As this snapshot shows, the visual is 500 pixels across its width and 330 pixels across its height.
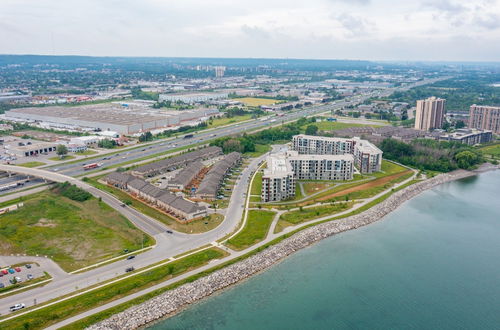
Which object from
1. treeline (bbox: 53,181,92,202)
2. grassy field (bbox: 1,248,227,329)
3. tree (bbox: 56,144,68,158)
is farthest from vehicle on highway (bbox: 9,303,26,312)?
tree (bbox: 56,144,68,158)

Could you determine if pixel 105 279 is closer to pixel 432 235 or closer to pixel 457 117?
pixel 432 235

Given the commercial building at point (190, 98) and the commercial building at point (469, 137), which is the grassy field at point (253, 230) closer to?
the commercial building at point (469, 137)

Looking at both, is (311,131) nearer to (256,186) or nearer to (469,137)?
(469,137)

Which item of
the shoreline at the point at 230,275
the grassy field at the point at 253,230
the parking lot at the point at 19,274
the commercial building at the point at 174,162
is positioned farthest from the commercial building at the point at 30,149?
the shoreline at the point at 230,275

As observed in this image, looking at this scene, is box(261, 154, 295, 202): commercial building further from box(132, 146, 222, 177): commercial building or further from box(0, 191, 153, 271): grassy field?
box(132, 146, 222, 177): commercial building

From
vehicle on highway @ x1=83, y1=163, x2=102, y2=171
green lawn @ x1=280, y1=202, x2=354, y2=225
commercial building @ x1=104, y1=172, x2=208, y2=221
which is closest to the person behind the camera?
commercial building @ x1=104, y1=172, x2=208, y2=221

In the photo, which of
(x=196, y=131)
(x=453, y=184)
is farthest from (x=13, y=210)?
(x=453, y=184)
